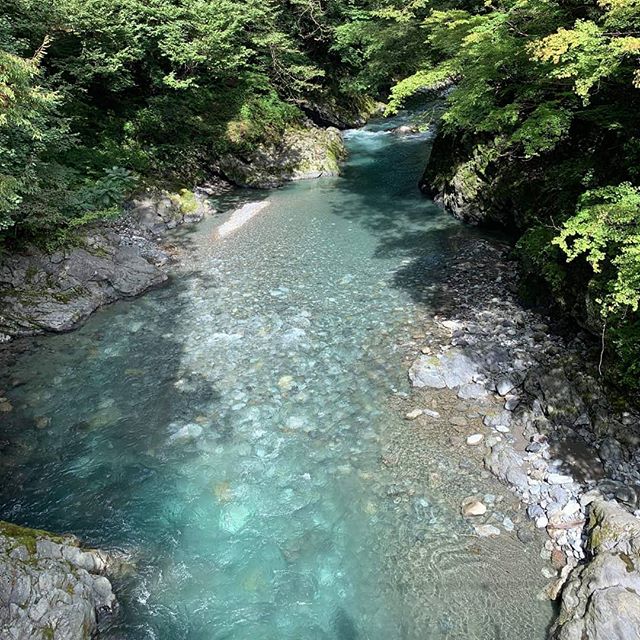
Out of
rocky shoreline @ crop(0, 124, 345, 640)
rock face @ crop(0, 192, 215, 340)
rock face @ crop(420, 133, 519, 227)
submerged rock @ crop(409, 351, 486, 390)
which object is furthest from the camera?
rock face @ crop(420, 133, 519, 227)

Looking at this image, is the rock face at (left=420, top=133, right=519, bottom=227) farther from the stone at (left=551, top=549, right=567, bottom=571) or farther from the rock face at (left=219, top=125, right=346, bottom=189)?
the stone at (left=551, top=549, right=567, bottom=571)

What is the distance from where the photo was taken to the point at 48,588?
13.1 feet

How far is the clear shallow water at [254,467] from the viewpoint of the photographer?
4297 mm

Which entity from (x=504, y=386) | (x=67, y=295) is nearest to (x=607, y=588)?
(x=504, y=386)

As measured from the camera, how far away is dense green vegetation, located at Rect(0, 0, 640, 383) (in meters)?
5.85

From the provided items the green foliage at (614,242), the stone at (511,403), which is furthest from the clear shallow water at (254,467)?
the green foliage at (614,242)

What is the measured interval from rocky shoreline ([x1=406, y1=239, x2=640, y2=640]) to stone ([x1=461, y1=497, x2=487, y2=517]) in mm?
11

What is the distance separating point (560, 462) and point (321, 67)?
2480cm

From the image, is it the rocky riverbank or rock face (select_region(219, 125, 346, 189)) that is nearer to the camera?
the rocky riverbank

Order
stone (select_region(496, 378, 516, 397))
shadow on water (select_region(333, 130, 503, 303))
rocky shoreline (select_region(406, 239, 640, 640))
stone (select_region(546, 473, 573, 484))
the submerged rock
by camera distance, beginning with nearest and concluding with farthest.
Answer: rocky shoreline (select_region(406, 239, 640, 640)) → stone (select_region(546, 473, 573, 484)) → stone (select_region(496, 378, 516, 397)) → the submerged rock → shadow on water (select_region(333, 130, 503, 303))

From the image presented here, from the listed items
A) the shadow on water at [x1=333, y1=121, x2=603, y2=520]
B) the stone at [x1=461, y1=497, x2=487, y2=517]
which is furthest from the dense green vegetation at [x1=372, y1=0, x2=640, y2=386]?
the stone at [x1=461, y1=497, x2=487, y2=517]

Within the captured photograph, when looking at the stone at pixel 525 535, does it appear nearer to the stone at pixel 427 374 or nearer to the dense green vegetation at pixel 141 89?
the stone at pixel 427 374

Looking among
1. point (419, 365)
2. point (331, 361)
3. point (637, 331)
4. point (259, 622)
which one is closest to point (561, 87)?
point (637, 331)

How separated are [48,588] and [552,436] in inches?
217
